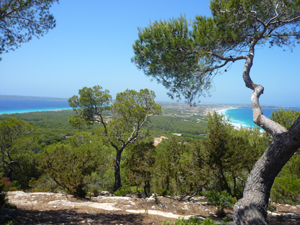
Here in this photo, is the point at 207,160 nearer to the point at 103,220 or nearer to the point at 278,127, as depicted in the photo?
the point at 278,127

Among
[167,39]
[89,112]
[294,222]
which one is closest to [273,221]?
[294,222]

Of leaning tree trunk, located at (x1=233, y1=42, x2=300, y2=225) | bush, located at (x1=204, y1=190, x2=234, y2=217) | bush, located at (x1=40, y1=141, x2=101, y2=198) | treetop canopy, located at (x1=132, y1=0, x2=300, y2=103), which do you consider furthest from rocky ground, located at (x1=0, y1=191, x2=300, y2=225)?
treetop canopy, located at (x1=132, y1=0, x2=300, y2=103)

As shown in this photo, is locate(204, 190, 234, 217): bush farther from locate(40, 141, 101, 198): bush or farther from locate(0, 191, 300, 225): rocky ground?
locate(40, 141, 101, 198): bush

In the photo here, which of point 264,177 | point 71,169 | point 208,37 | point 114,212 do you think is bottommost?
point 114,212

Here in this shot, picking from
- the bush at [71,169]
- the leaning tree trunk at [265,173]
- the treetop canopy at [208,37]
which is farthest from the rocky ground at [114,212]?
the treetop canopy at [208,37]

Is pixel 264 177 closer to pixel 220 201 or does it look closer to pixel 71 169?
pixel 220 201

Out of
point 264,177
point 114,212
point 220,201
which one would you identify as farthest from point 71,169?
point 264,177

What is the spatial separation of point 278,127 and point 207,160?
15.2ft

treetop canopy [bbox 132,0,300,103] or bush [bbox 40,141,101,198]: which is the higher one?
treetop canopy [bbox 132,0,300,103]

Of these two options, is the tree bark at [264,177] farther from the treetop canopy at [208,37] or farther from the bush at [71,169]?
the bush at [71,169]

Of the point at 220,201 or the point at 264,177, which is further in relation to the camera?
the point at 220,201

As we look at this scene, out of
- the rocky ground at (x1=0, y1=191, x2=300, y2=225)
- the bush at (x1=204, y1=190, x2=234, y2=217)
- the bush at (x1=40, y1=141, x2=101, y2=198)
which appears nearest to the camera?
the rocky ground at (x1=0, y1=191, x2=300, y2=225)

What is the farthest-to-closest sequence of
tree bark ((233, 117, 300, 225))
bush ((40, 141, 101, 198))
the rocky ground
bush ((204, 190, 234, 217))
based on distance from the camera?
bush ((40, 141, 101, 198)), bush ((204, 190, 234, 217)), the rocky ground, tree bark ((233, 117, 300, 225))

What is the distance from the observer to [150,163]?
7926mm
